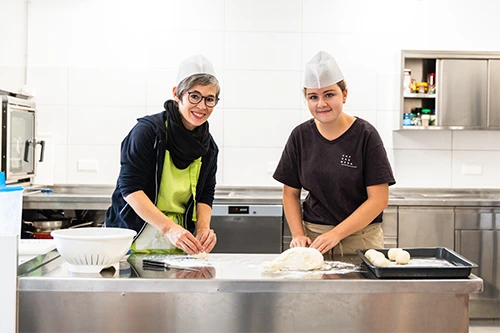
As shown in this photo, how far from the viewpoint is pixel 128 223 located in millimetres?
2322

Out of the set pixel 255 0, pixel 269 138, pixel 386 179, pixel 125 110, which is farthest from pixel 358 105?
pixel 386 179

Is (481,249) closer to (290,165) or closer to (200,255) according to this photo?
(290,165)

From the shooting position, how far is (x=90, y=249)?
1.75 meters

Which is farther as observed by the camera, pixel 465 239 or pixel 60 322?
pixel 465 239

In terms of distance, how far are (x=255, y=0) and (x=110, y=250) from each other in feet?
10.5

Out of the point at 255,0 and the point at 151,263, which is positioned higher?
the point at 255,0

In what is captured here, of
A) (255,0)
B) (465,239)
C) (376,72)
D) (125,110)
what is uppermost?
(255,0)

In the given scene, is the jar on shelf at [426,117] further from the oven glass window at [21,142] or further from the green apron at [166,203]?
Answer: the oven glass window at [21,142]

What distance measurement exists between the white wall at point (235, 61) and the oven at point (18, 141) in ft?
0.78

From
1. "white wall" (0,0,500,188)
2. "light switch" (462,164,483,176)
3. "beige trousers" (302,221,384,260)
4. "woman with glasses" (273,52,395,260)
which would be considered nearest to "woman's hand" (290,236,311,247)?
"woman with glasses" (273,52,395,260)

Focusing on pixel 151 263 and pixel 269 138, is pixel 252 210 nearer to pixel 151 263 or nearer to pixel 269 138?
pixel 269 138

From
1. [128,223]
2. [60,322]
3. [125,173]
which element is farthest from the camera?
[128,223]

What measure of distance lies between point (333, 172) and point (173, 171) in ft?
2.16

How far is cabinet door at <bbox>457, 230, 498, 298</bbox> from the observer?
157 inches
